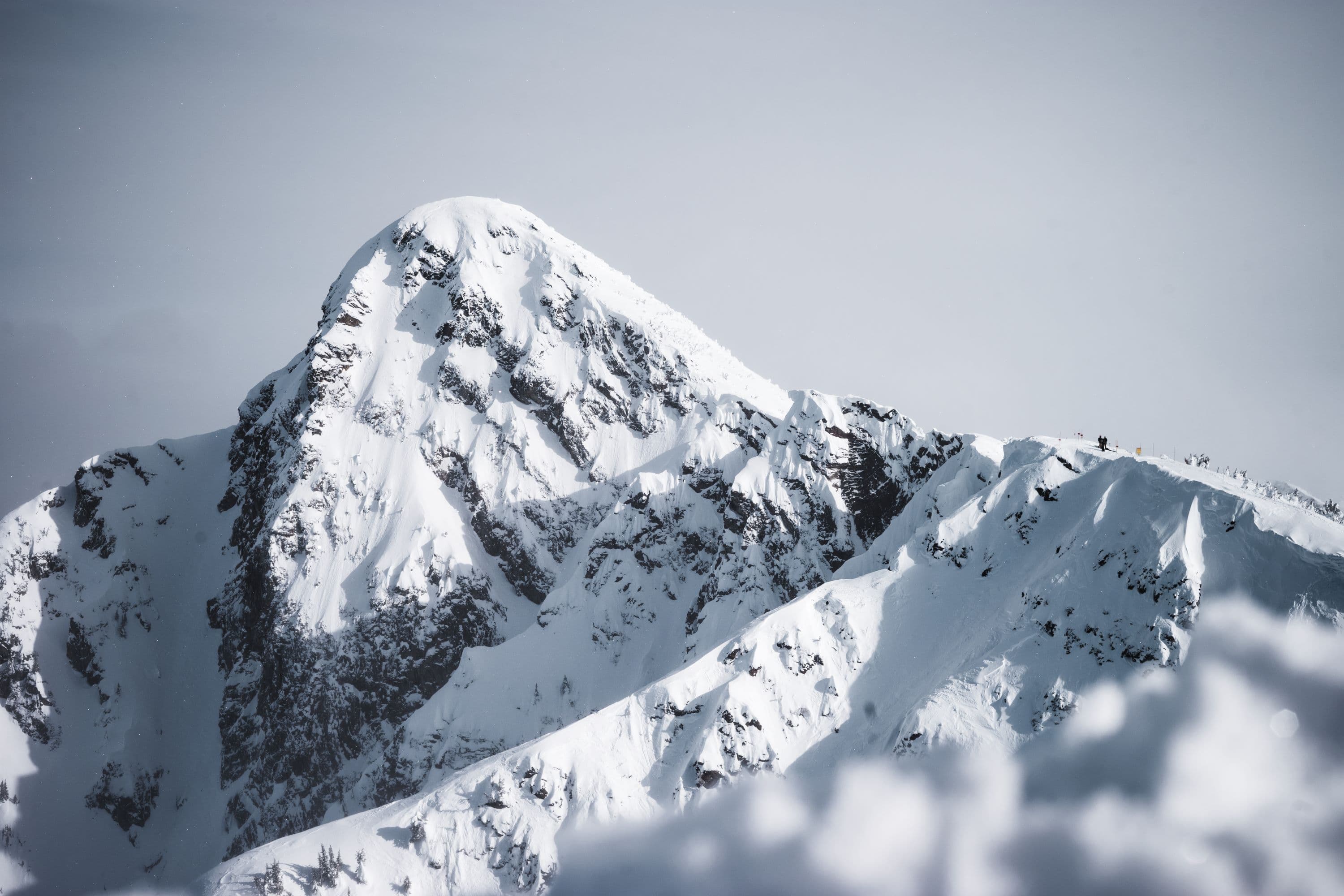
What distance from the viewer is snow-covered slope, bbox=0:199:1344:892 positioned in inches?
2699

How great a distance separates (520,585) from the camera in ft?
382

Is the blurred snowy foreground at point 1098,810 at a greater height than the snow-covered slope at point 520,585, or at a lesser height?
lesser

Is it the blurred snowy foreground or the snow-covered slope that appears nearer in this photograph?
the blurred snowy foreground

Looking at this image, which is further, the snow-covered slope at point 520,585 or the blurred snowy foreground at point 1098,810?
the snow-covered slope at point 520,585

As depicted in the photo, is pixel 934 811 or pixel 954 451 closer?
pixel 934 811

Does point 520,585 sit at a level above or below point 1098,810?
above

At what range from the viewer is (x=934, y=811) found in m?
63.3

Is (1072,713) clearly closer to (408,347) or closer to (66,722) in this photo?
(408,347)

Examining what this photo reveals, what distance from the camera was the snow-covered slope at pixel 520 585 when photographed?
6856 centimetres

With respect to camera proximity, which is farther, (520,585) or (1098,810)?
(520,585)

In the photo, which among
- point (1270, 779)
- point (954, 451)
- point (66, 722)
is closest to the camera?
point (1270, 779)

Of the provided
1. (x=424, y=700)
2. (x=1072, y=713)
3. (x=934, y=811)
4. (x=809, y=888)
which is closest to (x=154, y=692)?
(x=424, y=700)

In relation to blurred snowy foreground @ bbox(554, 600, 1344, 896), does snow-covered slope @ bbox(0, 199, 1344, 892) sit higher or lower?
higher

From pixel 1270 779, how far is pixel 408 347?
117 metres
